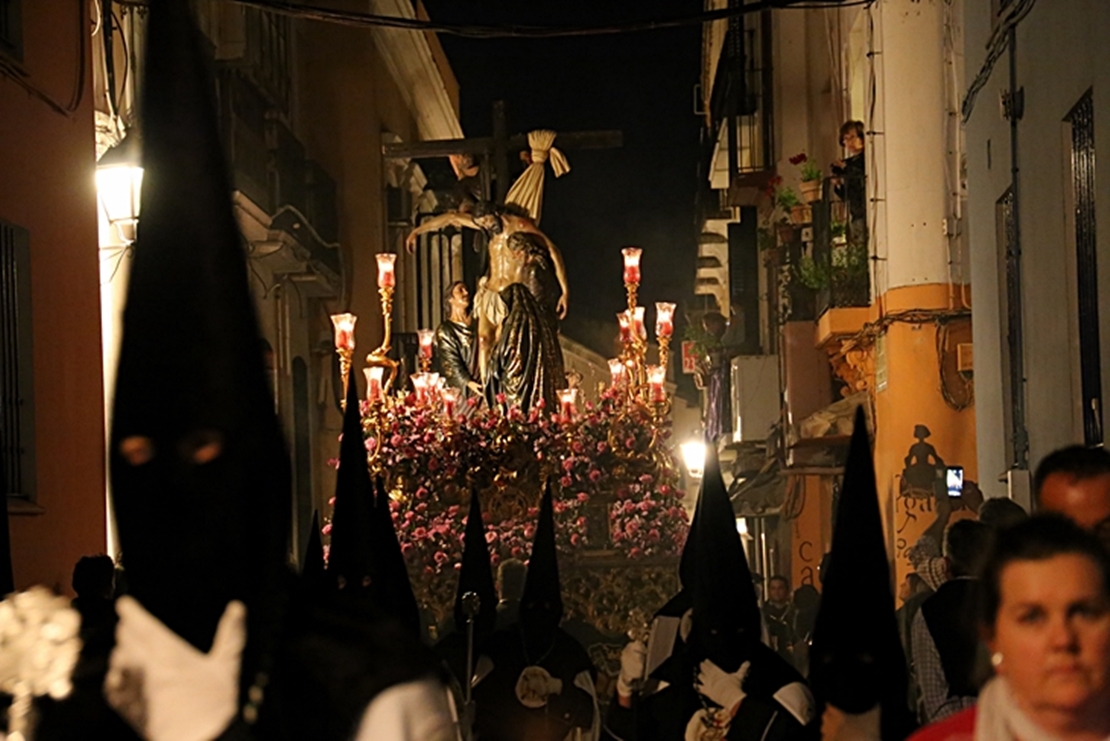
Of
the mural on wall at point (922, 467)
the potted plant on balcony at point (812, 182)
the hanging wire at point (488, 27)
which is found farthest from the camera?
the potted plant on balcony at point (812, 182)

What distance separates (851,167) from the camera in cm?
1786

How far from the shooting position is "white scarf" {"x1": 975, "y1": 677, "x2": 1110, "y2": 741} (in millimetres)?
3285

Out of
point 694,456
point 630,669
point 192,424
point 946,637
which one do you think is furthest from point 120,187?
point 694,456

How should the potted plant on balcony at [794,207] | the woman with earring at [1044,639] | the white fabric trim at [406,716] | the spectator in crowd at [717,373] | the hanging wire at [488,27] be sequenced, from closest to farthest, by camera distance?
1. the woman with earring at [1044,639]
2. the white fabric trim at [406,716]
3. the hanging wire at [488,27]
4. the potted plant on balcony at [794,207]
5. the spectator in crowd at [717,373]

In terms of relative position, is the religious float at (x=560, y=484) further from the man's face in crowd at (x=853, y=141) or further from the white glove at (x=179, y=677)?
the white glove at (x=179, y=677)

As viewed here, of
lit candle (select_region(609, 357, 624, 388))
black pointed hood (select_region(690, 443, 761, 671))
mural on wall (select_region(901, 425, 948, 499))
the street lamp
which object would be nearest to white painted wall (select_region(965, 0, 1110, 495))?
mural on wall (select_region(901, 425, 948, 499))

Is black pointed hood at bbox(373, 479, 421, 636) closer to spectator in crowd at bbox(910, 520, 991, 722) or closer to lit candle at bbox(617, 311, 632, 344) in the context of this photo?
spectator in crowd at bbox(910, 520, 991, 722)

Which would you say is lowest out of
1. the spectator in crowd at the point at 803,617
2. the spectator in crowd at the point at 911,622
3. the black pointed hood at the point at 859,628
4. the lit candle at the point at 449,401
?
the spectator in crowd at the point at 803,617

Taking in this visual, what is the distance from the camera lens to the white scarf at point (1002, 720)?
129 inches

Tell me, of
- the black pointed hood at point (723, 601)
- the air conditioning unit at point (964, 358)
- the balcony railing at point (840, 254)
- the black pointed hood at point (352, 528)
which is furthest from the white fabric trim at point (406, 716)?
the balcony railing at point (840, 254)

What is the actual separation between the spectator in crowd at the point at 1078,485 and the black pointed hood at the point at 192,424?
6.76 ft

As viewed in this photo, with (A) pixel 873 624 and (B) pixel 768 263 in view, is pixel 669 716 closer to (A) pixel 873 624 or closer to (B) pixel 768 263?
(A) pixel 873 624

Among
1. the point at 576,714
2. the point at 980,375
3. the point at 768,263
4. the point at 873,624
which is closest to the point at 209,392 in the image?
the point at 873,624

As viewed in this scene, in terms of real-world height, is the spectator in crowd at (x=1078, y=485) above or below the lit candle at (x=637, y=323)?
below
